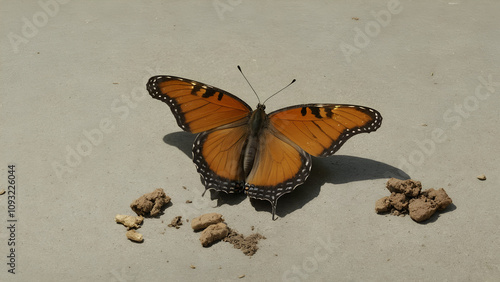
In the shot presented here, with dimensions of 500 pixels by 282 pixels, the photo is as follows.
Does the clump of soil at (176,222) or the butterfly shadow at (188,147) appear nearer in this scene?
the clump of soil at (176,222)

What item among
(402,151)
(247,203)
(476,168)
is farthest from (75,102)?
(476,168)

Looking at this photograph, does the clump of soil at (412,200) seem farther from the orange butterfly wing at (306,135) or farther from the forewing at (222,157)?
the forewing at (222,157)
